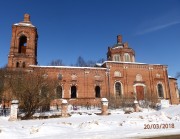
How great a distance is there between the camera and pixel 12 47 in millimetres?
32594

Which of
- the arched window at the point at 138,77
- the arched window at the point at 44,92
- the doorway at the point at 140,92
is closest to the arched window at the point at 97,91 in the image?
the doorway at the point at 140,92

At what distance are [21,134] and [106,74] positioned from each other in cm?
2565

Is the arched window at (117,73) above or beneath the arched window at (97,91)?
above

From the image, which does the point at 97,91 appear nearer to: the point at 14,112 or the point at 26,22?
the point at 26,22

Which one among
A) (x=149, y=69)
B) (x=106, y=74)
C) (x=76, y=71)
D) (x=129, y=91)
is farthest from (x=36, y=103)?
(x=149, y=69)

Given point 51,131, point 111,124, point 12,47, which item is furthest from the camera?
point 12,47

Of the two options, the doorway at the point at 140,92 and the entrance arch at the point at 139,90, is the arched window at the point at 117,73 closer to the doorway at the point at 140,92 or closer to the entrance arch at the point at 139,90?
the entrance arch at the point at 139,90

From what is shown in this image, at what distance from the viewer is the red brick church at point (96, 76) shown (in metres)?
32.0

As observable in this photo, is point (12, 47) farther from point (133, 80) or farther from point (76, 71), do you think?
point (133, 80)

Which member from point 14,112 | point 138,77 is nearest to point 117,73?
point 138,77

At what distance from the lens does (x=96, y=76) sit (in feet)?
110

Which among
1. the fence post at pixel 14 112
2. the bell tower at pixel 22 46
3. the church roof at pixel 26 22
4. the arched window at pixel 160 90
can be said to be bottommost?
the fence post at pixel 14 112

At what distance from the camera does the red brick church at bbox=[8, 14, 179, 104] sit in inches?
1258

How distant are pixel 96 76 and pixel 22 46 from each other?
14.0 metres
